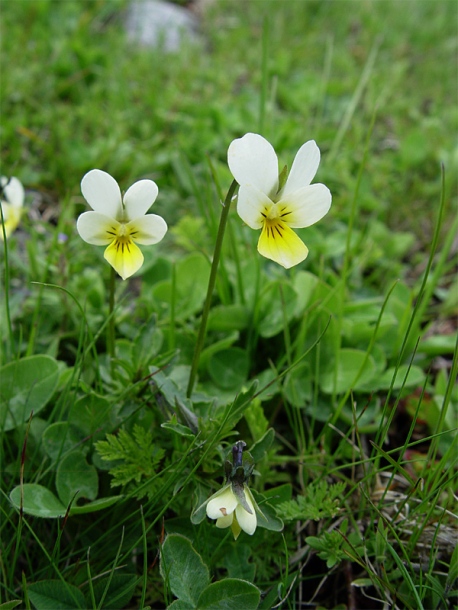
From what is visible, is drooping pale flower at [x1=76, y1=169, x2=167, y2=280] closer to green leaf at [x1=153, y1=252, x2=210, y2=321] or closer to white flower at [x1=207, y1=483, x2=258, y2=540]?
white flower at [x1=207, y1=483, x2=258, y2=540]

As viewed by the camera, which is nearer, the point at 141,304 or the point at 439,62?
the point at 141,304

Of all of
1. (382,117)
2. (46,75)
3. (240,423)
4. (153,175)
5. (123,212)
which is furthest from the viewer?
(382,117)

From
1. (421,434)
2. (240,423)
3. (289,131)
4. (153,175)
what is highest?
(289,131)

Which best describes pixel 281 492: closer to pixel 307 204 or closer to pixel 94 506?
pixel 94 506

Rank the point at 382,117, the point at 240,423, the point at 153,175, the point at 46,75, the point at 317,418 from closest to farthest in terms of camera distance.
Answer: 1. the point at 240,423
2. the point at 317,418
3. the point at 153,175
4. the point at 46,75
5. the point at 382,117

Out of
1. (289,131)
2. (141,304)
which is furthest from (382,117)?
(141,304)

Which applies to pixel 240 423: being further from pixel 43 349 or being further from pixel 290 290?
pixel 43 349

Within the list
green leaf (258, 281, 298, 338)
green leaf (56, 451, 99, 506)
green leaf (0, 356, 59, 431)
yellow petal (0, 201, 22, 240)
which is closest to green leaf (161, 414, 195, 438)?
green leaf (56, 451, 99, 506)
